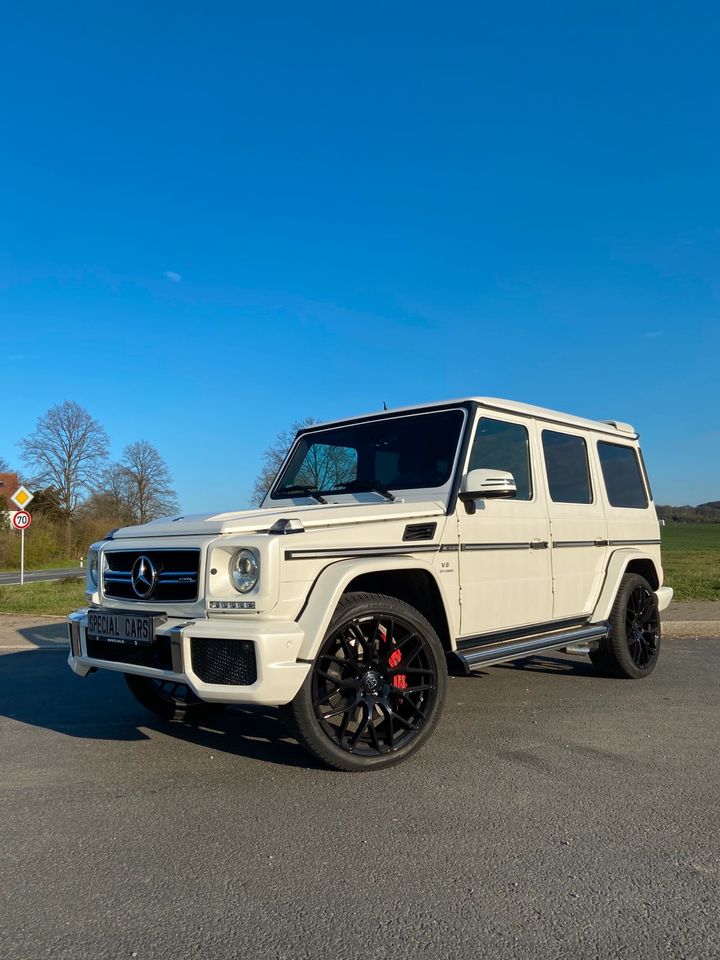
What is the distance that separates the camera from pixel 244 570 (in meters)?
3.61

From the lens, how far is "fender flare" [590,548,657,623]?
574 centimetres

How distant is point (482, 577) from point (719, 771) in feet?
5.36

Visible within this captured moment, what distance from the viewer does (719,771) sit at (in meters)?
3.83

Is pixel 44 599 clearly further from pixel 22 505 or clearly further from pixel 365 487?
pixel 365 487

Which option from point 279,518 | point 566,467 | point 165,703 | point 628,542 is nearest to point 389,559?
point 279,518

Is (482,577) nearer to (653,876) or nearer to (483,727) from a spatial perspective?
(483,727)

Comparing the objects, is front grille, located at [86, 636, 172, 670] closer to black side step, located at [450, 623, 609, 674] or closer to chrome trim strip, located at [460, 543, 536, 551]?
black side step, located at [450, 623, 609, 674]

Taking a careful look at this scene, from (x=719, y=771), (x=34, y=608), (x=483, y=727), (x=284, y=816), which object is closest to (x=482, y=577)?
(x=483, y=727)

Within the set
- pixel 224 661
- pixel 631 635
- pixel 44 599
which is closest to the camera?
pixel 224 661

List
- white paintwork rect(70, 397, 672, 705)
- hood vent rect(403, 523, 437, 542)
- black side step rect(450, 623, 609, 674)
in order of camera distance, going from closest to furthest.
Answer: white paintwork rect(70, 397, 672, 705) → hood vent rect(403, 523, 437, 542) → black side step rect(450, 623, 609, 674)

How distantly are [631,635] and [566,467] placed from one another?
1659 mm

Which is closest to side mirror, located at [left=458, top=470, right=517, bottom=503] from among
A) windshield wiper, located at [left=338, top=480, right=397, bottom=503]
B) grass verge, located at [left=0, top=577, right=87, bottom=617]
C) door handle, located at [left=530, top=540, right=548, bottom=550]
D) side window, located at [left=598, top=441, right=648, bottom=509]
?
windshield wiper, located at [left=338, top=480, right=397, bottom=503]

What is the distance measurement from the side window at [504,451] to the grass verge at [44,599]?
8.70 m

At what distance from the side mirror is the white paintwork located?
3 centimetres
